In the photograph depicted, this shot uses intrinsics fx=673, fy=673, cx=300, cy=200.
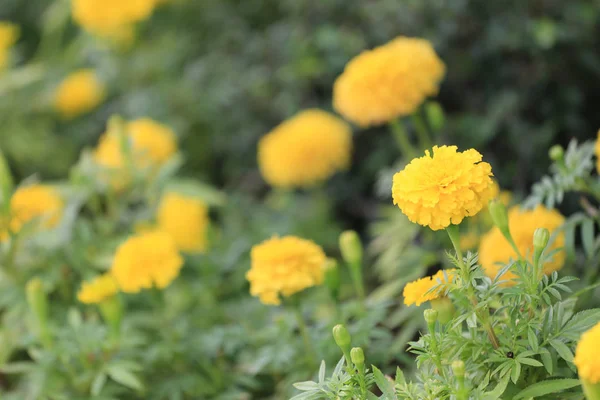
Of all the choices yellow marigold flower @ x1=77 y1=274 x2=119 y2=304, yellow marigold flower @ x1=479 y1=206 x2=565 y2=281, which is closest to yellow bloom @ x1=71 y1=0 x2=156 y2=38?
yellow marigold flower @ x1=77 y1=274 x2=119 y2=304

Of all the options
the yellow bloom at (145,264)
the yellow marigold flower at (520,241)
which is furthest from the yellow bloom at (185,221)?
the yellow marigold flower at (520,241)

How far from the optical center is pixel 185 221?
1721mm

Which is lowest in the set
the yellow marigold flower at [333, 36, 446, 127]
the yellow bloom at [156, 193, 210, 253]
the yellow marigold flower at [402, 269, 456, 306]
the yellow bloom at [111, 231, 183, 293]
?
the yellow bloom at [156, 193, 210, 253]

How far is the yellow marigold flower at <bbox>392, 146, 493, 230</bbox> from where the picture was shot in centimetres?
80

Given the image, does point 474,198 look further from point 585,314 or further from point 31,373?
point 31,373

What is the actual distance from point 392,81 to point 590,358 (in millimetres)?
771

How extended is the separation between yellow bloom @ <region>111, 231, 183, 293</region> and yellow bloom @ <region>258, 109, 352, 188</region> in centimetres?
57

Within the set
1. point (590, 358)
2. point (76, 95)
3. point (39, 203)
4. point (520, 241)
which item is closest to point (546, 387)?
point (590, 358)

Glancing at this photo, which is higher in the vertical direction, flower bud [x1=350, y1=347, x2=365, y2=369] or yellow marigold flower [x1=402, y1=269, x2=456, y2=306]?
yellow marigold flower [x1=402, y1=269, x2=456, y2=306]

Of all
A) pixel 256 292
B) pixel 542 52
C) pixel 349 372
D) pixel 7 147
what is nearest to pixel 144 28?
pixel 7 147

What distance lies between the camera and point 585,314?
33.0 inches

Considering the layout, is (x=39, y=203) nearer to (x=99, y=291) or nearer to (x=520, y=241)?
(x=99, y=291)

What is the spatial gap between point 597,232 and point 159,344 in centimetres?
112

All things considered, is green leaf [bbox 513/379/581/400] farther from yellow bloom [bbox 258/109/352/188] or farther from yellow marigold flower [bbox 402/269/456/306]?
yellow bloom [bbox 258/109/352/188]
